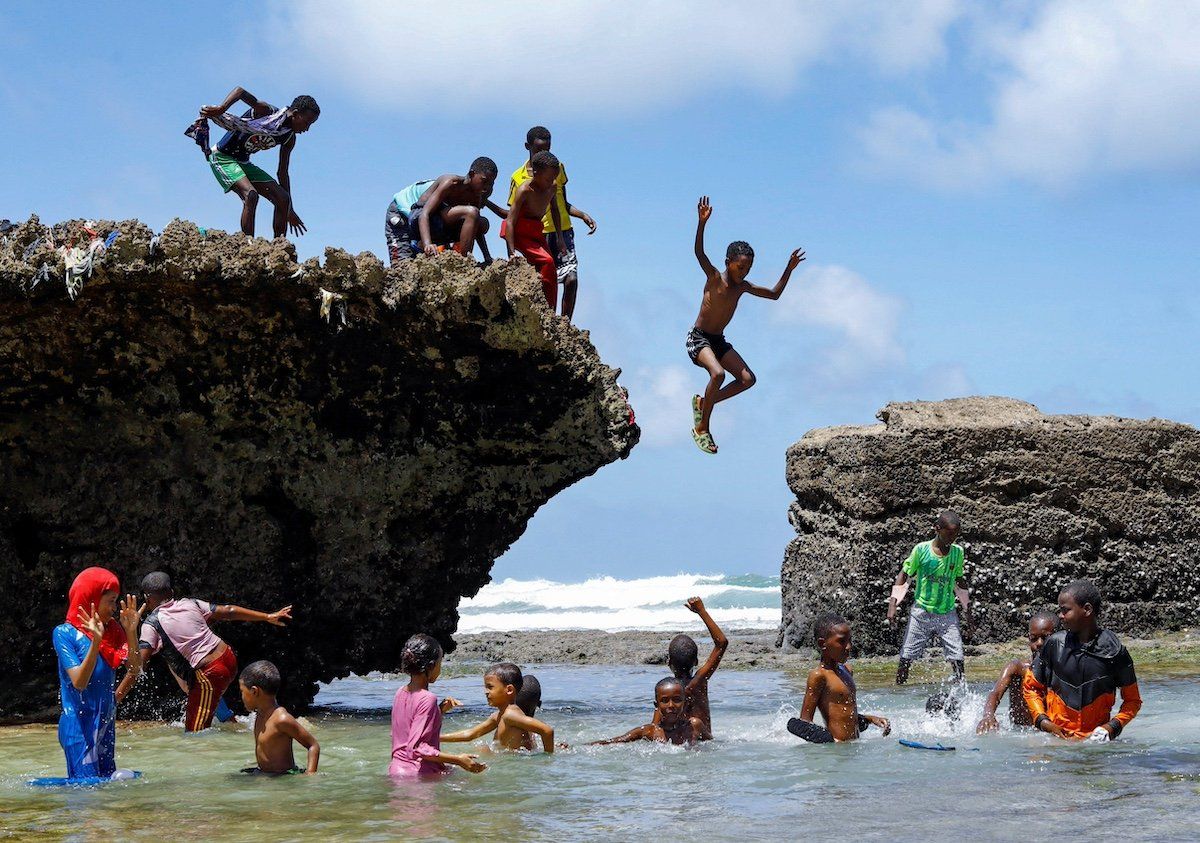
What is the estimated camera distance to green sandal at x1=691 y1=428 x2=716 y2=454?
471 inches

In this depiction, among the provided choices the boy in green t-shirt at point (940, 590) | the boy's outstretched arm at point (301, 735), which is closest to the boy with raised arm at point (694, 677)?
the boy's outstretched arm at point (301, 735)

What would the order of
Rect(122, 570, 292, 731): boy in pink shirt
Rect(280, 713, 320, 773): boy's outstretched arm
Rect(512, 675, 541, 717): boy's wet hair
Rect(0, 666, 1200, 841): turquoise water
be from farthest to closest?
1. Rect(122, 570, 292, 731): boy in pink shirt
2. Rect(512, 675, 541, 717): boy's wet hair
3. Rect(280, 713, 320, 773): boy's outstretched arm
4. Rect(0, 666, 1200, 841): turquoise water

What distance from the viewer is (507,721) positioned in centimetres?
812

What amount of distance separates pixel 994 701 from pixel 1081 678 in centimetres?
86

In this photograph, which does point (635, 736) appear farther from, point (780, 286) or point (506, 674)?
point (780, 286)

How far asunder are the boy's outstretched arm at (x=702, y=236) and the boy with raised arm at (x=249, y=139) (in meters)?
3.21

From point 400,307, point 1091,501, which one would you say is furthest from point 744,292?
point 1091,501

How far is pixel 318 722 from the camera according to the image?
10.6 m

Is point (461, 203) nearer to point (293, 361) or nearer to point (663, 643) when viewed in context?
point (293, 361)

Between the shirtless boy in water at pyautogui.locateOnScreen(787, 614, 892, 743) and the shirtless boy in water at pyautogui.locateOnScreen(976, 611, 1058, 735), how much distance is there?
81 centimetres

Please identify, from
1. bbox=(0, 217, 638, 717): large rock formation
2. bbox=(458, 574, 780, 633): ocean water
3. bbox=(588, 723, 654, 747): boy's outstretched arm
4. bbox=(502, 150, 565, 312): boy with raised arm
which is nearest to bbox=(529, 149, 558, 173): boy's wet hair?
bbox=(502, 150, 565, 312): boy with raised arm

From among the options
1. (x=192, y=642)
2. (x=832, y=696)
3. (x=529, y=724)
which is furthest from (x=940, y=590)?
(x=192, y=642)

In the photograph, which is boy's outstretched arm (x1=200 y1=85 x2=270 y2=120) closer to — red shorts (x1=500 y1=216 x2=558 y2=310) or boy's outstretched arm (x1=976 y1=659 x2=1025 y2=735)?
red shorts (x1=500 y1=216 x2=558 y2=310)

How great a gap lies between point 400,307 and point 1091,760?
17.8 feet
